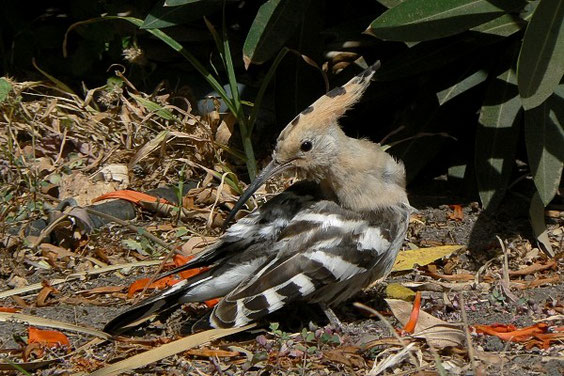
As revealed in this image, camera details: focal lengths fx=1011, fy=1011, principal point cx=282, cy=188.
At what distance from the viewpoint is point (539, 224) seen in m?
4.19

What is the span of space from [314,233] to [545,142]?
44.3 inches

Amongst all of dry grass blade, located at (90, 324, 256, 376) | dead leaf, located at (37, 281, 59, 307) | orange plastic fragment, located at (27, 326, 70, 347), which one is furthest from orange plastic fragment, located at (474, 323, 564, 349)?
dead leaf, located at (37, 281, 59, 307)

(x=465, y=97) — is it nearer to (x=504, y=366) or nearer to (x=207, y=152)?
(x=207, y=152)

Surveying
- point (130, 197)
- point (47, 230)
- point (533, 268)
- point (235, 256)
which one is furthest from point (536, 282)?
point (47, 230)

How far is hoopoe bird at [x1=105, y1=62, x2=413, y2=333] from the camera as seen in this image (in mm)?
3488

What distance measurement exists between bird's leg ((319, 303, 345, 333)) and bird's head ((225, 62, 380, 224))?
496 mm

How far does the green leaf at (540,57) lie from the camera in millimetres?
3648

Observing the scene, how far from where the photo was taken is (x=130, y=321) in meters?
3.42

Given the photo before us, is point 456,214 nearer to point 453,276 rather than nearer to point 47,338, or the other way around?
point 453,276

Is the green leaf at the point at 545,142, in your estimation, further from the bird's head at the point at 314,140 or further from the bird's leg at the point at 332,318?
the bird's leg at the point at 332,318

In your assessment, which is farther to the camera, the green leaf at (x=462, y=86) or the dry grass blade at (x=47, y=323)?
the green leaf at (x=462, y=86)

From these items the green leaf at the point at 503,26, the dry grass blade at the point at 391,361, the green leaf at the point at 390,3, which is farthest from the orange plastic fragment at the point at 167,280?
the green leaf at the point at 503,26

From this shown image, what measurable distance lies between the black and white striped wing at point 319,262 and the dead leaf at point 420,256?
0.33 metres

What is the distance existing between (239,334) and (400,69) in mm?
1513
